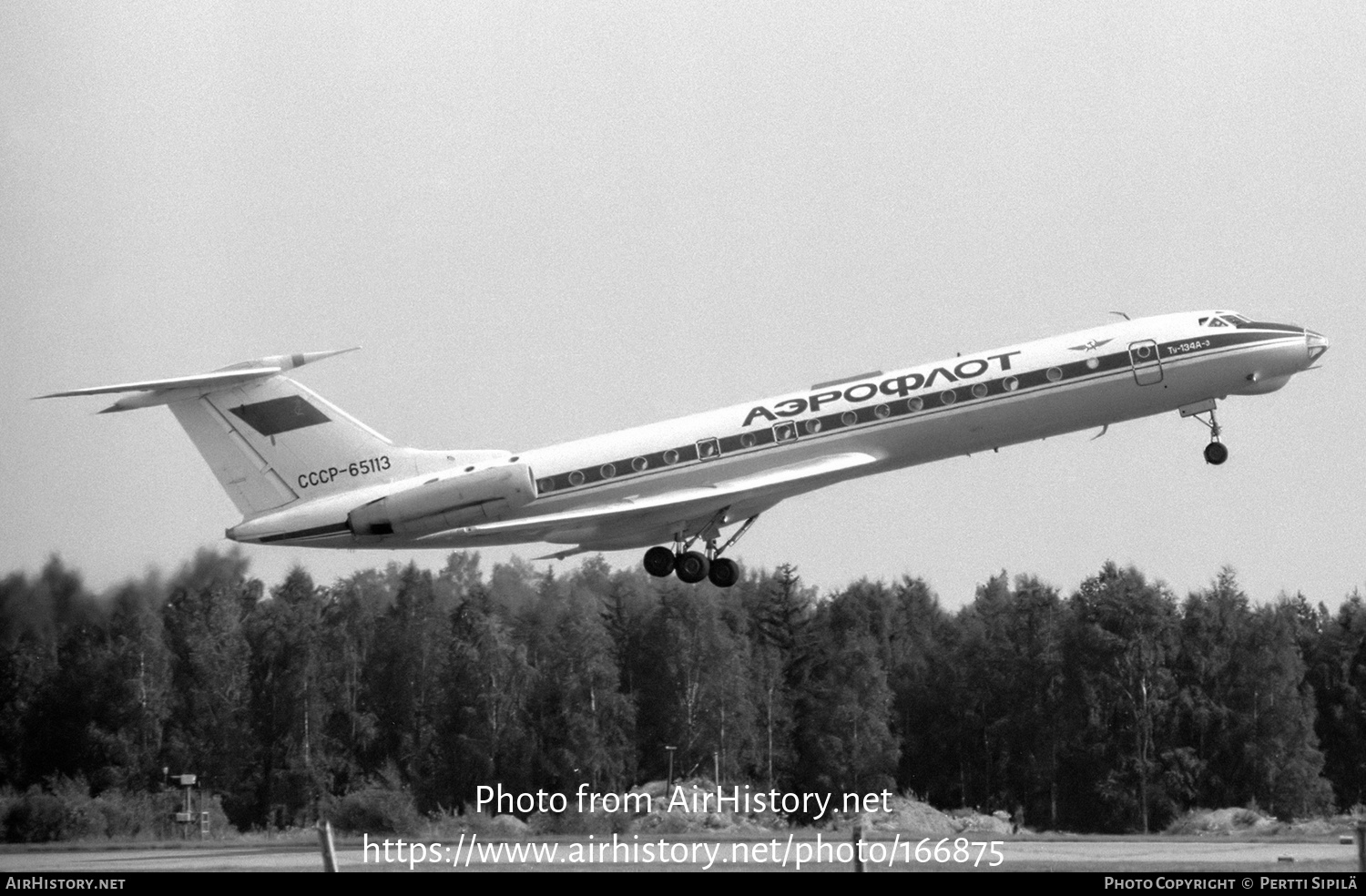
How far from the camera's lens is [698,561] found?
3669cm

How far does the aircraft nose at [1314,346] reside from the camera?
35.5 m

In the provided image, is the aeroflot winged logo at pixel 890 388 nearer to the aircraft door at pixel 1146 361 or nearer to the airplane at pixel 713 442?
the airplane at pixel 713 442

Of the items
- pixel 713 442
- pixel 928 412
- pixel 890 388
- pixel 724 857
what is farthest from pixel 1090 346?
pixel 724 857

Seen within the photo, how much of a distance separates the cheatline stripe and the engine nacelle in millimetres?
967

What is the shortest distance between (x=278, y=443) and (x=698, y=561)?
27.9 ft

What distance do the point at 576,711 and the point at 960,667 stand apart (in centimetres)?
1521

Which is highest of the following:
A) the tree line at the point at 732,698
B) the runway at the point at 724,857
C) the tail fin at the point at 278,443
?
the tail fin at the point at 278,443

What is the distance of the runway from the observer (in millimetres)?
24578

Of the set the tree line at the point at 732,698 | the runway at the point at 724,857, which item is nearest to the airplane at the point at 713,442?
the runway at the point at 724,857

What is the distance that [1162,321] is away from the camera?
115 feet

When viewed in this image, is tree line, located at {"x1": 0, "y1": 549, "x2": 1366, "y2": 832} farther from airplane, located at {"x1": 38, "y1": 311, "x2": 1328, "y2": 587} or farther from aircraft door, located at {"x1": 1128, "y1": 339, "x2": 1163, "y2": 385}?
aircraft door, located at {"x1": 1128, "y1": 339, "x2": 1163, "y2": 385}

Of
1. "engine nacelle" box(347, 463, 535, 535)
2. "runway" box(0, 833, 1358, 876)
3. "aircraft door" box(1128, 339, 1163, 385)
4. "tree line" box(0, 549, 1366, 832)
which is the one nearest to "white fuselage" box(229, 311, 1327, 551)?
"aircraft door" box(1128, 339, 1163, 385)

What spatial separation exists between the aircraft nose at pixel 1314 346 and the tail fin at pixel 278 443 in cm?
1543
